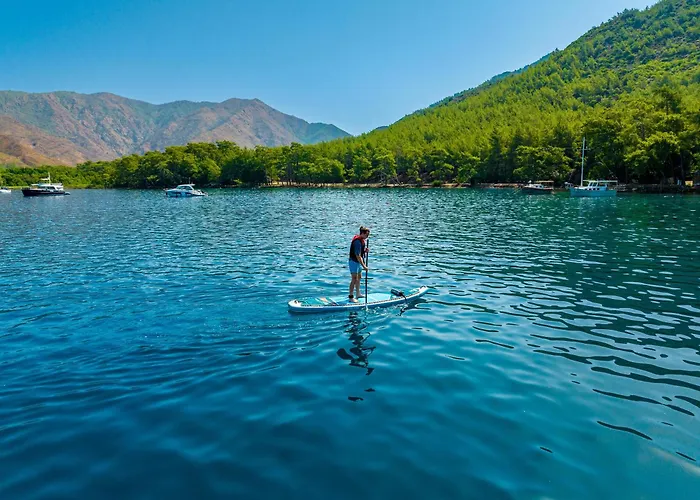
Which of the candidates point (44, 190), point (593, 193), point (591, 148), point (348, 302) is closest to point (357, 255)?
point (348, 302)

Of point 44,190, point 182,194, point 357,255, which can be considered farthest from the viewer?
point 44,190

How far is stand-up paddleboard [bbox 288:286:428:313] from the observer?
1698cm

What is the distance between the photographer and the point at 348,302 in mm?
17812

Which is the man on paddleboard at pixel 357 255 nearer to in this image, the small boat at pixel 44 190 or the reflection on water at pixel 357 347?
the reflection on water at pixel 357 347

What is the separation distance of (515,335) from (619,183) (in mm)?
117808

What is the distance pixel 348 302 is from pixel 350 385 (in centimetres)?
643

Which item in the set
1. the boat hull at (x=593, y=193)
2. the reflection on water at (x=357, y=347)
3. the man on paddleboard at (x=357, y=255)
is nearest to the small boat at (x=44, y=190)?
the boat hull at (x=593, y=193)

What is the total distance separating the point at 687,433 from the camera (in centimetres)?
920

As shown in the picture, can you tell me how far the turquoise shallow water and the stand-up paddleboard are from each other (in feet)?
1.48

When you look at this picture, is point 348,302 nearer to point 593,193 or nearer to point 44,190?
point 593,193

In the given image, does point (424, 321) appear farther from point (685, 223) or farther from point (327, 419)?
point (685, 223)

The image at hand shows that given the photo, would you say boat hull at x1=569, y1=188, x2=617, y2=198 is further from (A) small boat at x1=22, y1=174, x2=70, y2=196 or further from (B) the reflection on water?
(A) small boat at x1=22, y1=174, x2=70, y2=196

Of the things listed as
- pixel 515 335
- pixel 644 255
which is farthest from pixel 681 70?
pixel 515 335

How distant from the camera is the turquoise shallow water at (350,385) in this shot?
26.0ft
